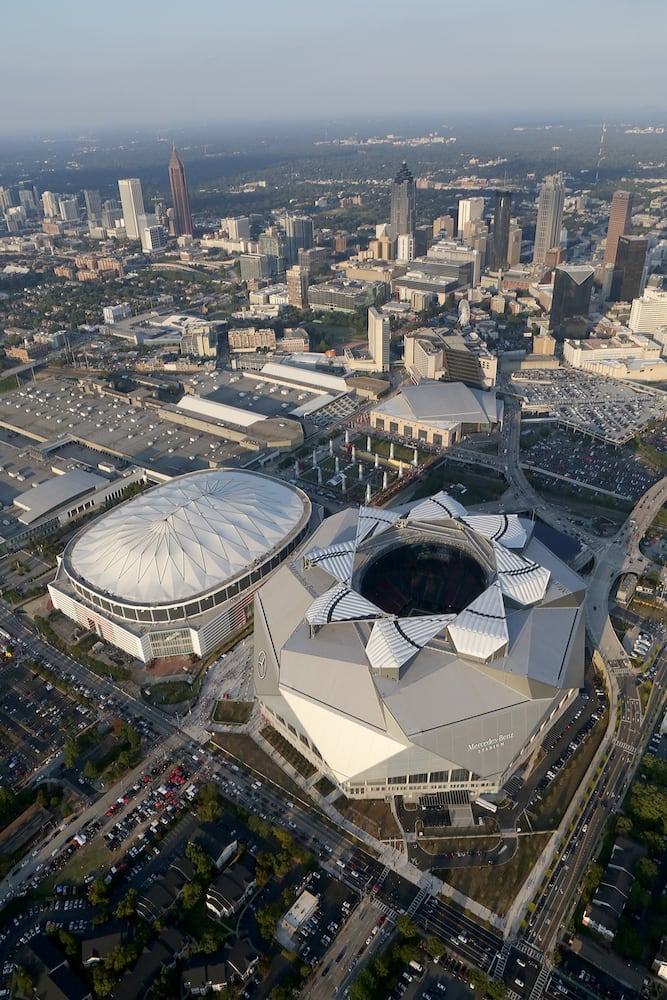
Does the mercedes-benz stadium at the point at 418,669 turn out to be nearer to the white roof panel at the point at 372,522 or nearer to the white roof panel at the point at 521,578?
the white roof panel at the point at 521,578

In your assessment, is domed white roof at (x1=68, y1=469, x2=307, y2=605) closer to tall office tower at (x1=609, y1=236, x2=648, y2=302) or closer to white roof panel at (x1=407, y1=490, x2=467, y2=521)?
white roof panel at (x1=407, y1=490, x2=467, y2=521)

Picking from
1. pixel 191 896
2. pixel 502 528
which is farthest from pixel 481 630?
pixel 191 896

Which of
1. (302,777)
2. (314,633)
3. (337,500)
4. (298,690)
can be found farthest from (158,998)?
(337,500)

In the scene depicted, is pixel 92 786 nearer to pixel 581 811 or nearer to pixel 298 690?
pixel 298 690

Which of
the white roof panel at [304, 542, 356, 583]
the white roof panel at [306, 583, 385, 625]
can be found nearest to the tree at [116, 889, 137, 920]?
the white roof panel at [306, 583, 385, 625]

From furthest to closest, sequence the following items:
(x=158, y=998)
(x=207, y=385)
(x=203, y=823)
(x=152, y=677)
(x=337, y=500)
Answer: (x=207, y=385) < (x=337, y=500) < (x=152, y=677) < (x=203, y=823) < (x=158, y=998)
